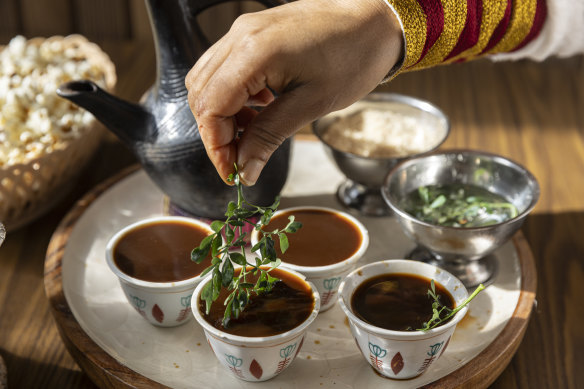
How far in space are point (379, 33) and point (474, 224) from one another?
0.44 meters

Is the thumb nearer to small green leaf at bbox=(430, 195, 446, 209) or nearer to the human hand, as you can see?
the human hand

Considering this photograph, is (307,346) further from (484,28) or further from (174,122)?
(484,28)

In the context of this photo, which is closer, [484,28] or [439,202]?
[484,28]

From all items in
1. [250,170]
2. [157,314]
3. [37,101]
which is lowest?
[157,314]

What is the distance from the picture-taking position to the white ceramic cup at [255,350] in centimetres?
87

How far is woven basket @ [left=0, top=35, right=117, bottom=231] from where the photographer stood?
1211 millimetres

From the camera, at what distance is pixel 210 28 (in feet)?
7.20

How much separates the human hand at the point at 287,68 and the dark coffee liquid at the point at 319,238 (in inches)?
8.4

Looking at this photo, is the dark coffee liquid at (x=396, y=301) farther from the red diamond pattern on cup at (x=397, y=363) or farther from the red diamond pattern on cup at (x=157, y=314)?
the red diamond pattern on cup at (x=157, y=314)

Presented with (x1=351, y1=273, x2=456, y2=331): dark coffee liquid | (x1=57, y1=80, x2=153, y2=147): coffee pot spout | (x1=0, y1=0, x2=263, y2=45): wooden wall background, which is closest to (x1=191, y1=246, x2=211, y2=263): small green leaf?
(x1=351, y1=273, x2=456, y2=331): dark coffee liquid

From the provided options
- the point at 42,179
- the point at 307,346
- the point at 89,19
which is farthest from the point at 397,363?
the point at 89,19

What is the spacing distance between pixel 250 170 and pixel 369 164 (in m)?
0.42

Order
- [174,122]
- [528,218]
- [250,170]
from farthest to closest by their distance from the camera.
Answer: [528,218] → [174,122] → [250,170]

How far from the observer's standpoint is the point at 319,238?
3.62 feet
